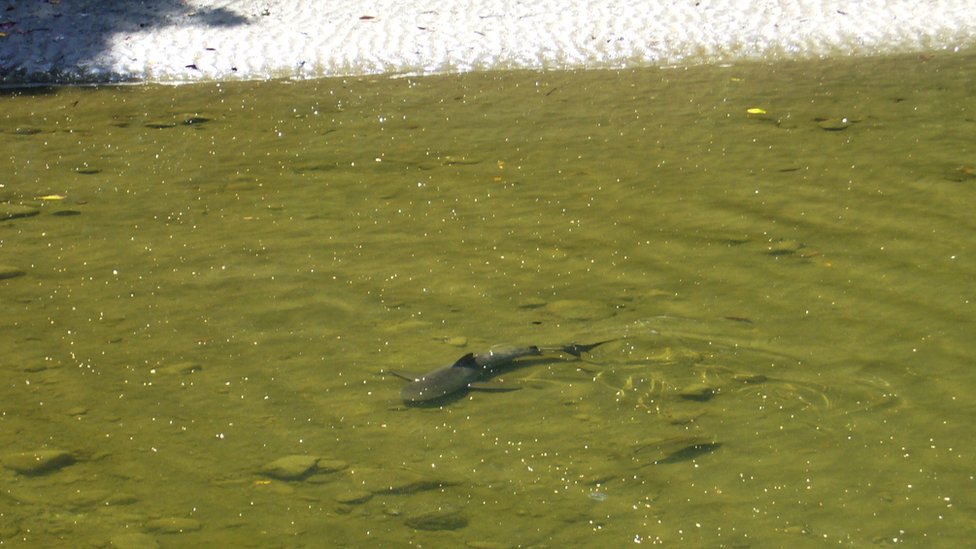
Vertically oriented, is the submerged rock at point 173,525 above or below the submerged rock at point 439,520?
below

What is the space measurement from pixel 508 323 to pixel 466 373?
0.44 metres

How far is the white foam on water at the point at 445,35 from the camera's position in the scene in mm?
7797

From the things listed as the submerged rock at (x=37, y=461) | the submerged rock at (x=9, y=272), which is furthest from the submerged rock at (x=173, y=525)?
the submerged rock at (x=9, y=272)

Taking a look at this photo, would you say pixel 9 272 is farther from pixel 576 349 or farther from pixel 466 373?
pixel 576 349

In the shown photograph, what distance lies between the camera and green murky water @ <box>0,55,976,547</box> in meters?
2.75

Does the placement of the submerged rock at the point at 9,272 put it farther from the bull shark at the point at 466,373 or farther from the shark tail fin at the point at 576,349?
the shark tail fin at the point at 576,349

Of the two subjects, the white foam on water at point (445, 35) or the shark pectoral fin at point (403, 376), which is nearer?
the shark pectoral fin at point (403, 376)

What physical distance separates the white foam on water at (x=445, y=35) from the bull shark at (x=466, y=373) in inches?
181

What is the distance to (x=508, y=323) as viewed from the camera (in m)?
3.73

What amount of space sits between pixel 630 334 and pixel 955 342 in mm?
1004

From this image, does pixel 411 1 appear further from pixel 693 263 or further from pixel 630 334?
pixel 630 334

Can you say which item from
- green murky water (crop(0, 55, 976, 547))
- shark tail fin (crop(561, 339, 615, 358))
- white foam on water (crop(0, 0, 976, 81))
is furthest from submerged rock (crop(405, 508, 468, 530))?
white foam on water (crop(0, 0, 976, 81))

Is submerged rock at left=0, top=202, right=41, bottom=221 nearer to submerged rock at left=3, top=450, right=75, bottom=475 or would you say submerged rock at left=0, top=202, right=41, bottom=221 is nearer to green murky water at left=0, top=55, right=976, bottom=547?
green murky water at left=0, top=55, right=976, bottom=547

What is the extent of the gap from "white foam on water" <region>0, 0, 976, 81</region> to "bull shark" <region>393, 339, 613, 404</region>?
4.60 meters
